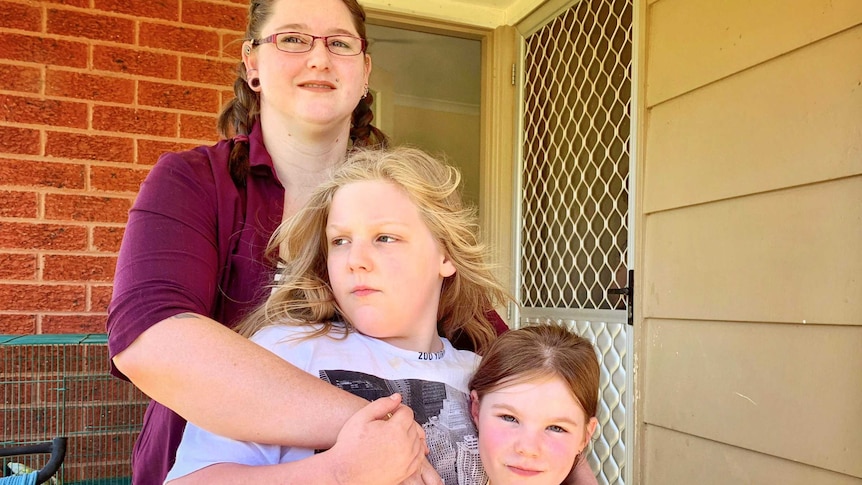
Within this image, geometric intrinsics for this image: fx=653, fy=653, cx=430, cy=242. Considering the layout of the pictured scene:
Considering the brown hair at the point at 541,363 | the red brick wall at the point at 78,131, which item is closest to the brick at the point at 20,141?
the red brick wall at the point at 78,131

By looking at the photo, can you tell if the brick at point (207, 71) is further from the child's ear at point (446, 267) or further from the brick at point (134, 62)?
the child's ear at point (446, 267)

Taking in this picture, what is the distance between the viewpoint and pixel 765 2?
1.91 meters

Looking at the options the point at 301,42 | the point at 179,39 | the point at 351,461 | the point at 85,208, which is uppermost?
the point at 179,39

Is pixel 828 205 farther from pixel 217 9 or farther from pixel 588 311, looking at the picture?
pixel 217 9

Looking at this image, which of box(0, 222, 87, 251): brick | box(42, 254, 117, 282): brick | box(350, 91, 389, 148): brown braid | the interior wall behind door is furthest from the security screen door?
box(0, 222, 87, 251): brick

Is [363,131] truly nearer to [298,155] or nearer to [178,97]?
[298,155]

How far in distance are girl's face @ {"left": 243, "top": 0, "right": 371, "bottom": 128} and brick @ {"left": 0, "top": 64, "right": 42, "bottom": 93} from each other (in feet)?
6.32

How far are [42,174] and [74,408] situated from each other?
97 cm

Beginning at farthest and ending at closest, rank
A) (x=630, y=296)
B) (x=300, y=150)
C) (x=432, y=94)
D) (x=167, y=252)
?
(x=432, y=94)
(x=630, y=296)
(x=300, y=150)
(x=167, y=252)

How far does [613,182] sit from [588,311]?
1.91ft

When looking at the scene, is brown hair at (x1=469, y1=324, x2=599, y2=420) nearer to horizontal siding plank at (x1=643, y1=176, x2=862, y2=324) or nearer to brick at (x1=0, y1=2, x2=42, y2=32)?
horizontal siding plank at (x1=643, y1=176, x2=862, y2=324)

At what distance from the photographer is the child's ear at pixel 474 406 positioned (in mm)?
1114

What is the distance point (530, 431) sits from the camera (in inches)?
41.3

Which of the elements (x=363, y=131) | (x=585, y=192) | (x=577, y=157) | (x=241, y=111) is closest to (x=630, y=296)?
(x=585, y=192)
